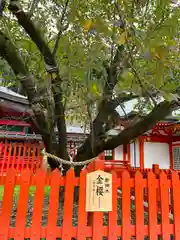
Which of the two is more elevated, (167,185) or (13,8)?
(13,8)

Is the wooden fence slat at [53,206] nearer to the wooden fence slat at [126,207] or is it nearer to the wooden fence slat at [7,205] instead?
the wooden fence slat at [7,205]

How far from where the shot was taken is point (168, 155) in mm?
10227

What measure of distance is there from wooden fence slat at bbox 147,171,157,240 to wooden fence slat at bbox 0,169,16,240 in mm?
1624

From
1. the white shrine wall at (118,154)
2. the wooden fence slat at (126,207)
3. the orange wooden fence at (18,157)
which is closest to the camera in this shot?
the wooden fence slat at (126,207)

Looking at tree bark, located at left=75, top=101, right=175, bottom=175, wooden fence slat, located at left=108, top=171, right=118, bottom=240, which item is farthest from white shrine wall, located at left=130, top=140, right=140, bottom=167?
wooden fence slat, located at left=108, top=171, right=118, bottom=240

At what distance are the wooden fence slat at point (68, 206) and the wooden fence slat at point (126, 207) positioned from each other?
62 centimetres

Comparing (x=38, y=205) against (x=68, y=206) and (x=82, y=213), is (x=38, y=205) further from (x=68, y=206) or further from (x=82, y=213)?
(x=82, y=213)

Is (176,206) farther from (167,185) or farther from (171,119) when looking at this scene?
(171,119)

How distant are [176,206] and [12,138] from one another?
7.23 metres

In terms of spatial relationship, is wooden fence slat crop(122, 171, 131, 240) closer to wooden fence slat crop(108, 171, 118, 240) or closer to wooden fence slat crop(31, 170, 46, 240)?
wooden fence slat crop(108, 171, 118, 240)

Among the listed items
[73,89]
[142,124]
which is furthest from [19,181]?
[142,124]

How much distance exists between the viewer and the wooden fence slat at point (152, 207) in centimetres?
254

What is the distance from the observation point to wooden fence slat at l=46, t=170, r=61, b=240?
2324mm

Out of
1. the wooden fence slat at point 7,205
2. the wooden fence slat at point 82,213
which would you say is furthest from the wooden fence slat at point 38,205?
the wooden fence slat at point 82,213
